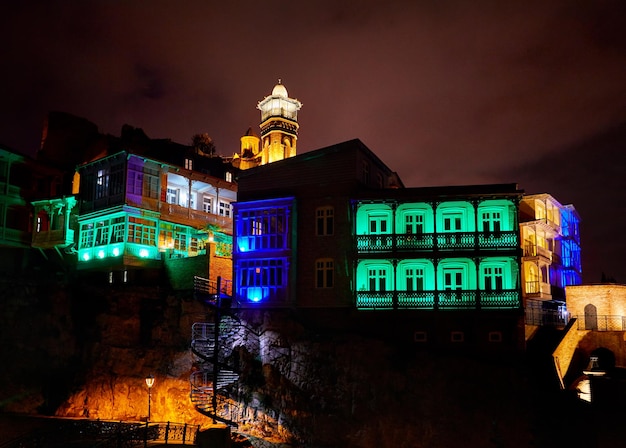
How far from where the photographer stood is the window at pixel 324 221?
114 feet

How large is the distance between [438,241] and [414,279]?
2891 mm

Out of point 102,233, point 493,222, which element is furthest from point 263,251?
point 102,233

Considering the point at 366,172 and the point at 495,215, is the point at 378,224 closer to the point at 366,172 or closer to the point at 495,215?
the point at 366,172

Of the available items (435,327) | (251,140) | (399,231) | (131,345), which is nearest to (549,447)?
(435,327)

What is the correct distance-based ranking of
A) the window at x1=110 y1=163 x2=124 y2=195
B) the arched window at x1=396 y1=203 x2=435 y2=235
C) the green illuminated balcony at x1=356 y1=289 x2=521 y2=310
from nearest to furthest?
1. the green illuminated balcony at x1=356 y1=289 x2=521 y2=310
2. the arched window at x1=396 y1=203 x2=435 y2=235
3. the window at x1=110 y1=163 x2=124 y2=195

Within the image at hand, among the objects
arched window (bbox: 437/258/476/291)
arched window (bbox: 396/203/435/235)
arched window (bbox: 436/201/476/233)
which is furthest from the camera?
arched window (bbox: 396/203/435/235)

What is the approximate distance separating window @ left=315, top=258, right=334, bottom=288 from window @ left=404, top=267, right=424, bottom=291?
4.73 metres

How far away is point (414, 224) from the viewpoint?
34.0m

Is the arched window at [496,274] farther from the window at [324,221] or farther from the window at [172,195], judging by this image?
the window at [172,195]

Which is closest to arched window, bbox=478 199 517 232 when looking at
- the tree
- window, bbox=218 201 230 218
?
window, bbox=218 201 230 218

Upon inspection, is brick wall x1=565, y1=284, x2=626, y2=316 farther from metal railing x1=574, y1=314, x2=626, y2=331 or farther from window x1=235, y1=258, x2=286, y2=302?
window x1=235, y1=258, x2=286, y2=302

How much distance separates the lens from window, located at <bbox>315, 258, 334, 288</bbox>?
112 feet

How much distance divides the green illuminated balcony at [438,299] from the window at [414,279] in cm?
143

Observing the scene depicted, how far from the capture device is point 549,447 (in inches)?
1019
